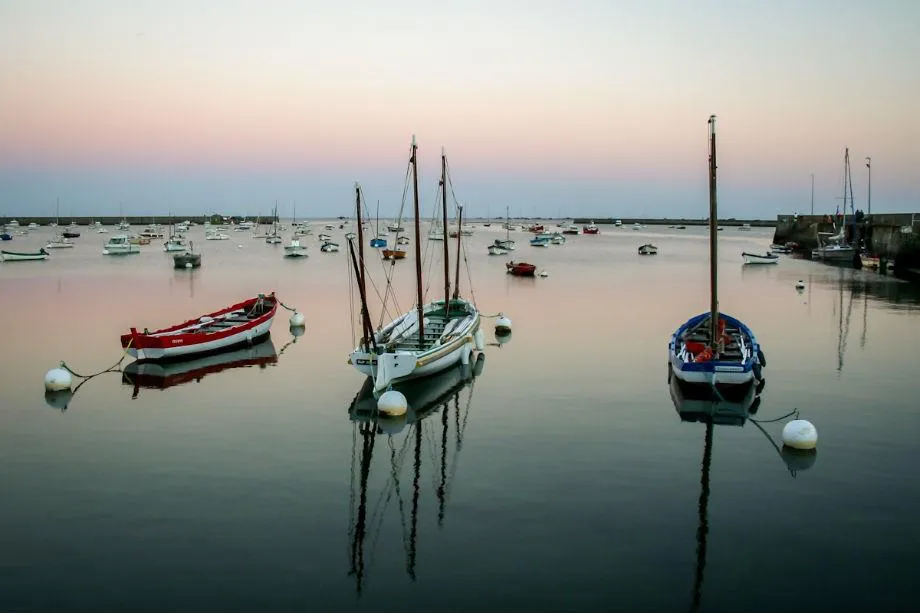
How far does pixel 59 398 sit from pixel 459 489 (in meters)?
15.3

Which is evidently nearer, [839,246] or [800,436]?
[800,436]

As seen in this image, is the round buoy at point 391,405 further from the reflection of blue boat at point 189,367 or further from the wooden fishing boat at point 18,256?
the wooden fishing boat at point 18,256

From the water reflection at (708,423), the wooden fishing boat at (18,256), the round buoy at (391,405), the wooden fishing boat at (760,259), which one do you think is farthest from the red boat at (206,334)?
the wooden fishing boat at (760,259)

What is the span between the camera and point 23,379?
90.1ft

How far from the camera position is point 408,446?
66.6ft

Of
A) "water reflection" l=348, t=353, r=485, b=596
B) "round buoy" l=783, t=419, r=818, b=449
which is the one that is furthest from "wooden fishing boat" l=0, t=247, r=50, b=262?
"round buoy" l=783, t=419, r=818, b=449

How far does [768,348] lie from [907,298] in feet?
84.4

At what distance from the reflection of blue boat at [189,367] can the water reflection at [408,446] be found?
21.7 ft

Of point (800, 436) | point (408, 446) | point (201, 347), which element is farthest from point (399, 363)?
point (800, 436)

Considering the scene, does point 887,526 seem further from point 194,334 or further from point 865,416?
point 194,334

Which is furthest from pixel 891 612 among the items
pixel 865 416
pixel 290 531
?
pixel 865 416

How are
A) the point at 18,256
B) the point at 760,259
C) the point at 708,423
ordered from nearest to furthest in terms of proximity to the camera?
the point at 708,423
the point at 760,259
the point at 18,256

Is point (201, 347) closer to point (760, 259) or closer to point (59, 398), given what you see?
point (59, 398)

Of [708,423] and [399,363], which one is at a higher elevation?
[399,363]
